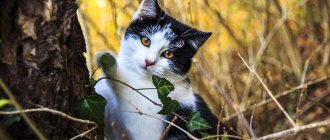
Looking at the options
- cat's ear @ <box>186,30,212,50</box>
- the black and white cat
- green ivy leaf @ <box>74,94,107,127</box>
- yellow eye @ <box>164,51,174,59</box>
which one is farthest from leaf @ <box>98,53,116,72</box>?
cat's ear @ <box>186,30,212,50</box>

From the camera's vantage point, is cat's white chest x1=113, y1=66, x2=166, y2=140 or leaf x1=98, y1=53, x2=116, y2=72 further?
cat's white chest x1=113, y1=66, x2=166, y2=140

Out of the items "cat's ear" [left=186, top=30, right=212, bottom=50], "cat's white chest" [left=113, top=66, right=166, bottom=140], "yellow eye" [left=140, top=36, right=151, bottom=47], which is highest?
"yellow eye" [left=140, top=36, right=151, bottom=47]

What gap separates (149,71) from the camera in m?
2.25

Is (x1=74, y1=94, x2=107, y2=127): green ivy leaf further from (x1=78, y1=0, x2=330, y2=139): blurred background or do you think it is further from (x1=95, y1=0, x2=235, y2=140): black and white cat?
(x1=78, y1=0, x2=330, y2=139): blurred background

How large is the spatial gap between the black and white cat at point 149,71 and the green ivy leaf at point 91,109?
316 mm

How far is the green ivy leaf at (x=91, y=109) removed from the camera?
168cm

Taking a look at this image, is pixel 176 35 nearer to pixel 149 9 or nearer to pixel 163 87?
pixel 149 9

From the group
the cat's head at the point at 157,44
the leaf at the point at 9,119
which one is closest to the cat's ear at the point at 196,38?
the cat's head at the point at 157,44

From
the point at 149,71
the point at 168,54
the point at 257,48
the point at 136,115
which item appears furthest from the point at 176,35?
the point at 257,48

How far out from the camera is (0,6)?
1.46 m

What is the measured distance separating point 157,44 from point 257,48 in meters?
2.15

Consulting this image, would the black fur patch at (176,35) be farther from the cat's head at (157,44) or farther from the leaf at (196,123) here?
the leaf at (196,123)

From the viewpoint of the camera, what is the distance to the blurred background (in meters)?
3.90

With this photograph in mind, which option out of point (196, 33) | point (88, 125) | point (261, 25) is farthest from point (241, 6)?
point (88, 125)
